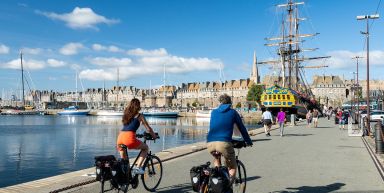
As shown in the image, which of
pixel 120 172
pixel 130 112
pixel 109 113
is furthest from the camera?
pixel 109 113

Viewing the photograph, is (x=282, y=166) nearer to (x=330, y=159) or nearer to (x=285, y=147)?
(x=330, y=159)

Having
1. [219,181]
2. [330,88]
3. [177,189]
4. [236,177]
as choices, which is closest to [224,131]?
[219,181]

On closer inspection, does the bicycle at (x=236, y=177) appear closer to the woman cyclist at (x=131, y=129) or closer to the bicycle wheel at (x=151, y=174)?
the woman cyclist at (x=131, y=129)

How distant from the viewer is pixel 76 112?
506ft

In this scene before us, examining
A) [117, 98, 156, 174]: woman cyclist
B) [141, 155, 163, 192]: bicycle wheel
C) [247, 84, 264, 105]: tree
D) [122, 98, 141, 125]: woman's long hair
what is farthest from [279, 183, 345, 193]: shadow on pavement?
[247, 84, 264, 105]: tree

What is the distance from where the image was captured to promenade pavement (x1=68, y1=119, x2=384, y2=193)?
28.7ft

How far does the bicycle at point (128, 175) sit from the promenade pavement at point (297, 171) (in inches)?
9.8

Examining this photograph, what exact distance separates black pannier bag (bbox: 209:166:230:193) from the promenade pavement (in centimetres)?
196

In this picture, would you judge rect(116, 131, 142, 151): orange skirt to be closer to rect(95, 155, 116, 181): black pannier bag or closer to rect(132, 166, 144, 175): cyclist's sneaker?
rect(132, 166, 144, 175): cyclist's sneaker

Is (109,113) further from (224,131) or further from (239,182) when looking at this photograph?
(224,131)

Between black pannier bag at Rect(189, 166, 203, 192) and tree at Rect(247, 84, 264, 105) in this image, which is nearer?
black pannier bag at Rect(189, 166, 203, 192)

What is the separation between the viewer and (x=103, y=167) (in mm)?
7258

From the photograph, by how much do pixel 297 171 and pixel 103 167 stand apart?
570cm

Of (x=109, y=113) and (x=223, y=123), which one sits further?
(x=109, y=113)
